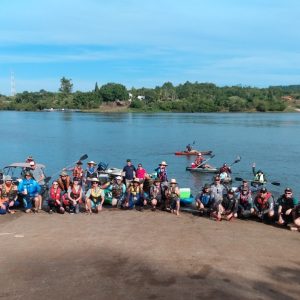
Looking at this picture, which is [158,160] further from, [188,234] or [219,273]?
[219,273]

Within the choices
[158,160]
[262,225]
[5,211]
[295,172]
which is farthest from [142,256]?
[158,160]

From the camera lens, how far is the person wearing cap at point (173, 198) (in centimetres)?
1636

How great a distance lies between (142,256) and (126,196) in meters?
6.27

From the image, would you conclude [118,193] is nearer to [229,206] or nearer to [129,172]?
[129,172]

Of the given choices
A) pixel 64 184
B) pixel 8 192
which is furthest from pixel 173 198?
pixel 8 192

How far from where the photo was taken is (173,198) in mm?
16531

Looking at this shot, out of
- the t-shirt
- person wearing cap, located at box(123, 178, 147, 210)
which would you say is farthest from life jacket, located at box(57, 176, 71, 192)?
the t-shirt

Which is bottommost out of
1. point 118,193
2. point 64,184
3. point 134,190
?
point 118,193

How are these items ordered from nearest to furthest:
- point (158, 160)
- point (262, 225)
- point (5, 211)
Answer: point (262, 225) → point (5, 211) → point (158, 160)

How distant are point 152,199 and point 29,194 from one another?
14.3ft

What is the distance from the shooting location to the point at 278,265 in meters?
10.7

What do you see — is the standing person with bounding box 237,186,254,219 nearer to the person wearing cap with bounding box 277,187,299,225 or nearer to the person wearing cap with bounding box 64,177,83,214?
the person wearing cap with bounding box 277,187,299,225

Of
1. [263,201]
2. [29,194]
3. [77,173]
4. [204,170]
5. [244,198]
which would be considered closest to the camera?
[263,201]

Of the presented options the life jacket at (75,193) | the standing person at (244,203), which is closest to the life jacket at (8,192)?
the life jacket at (75,193)
